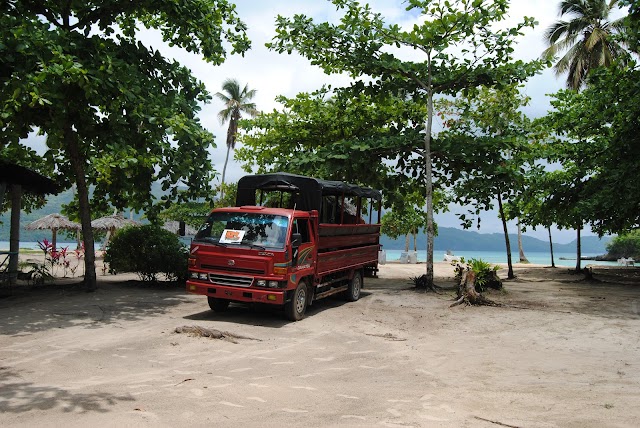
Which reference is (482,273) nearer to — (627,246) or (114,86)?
(114,86)

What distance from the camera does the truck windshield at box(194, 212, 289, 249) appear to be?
1080cm

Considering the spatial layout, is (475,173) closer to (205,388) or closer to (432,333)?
(432,333)

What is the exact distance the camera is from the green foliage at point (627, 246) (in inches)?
2156

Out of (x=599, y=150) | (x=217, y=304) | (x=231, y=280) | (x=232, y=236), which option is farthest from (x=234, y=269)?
(x=599, y=150)

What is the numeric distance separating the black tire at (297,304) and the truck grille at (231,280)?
1.00 meters

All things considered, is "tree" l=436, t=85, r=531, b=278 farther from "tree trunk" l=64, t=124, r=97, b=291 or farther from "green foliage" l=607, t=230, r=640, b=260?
"green foliage" l=607, t=230, r=640, b=260

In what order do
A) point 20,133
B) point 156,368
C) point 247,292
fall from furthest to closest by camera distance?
point 20,133
point 247,292
point 156,368

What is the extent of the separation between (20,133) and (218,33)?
5569 millimetres

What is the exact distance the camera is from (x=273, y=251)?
10492mm

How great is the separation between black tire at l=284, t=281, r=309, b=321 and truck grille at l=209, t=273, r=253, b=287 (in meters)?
1.00

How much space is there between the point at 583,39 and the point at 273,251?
3099 centimetres

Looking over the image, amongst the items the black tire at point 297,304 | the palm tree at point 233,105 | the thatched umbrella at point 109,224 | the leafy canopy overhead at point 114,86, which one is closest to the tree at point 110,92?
the leafy canopy overhead at point 114,86

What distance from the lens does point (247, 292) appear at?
10.5m

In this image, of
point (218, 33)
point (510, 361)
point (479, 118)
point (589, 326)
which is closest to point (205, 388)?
point (510, 361)
